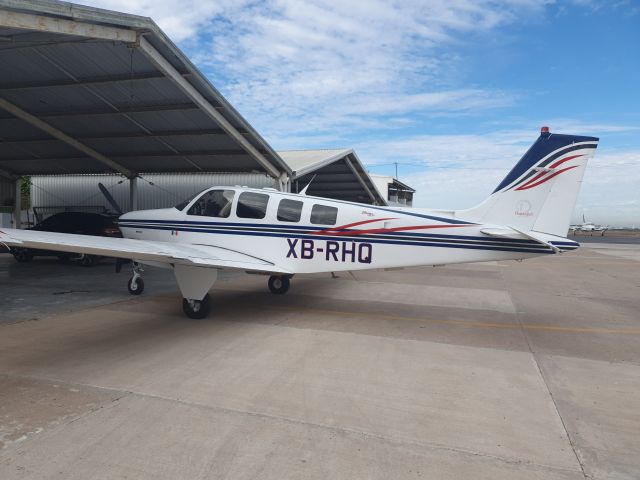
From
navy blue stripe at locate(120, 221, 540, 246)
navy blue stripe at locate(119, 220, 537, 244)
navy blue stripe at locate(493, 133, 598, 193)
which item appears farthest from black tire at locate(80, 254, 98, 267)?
navy blue stripe at locate(493, 133, 598, 193)

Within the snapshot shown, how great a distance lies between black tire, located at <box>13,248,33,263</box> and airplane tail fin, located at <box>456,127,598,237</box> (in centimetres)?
1704

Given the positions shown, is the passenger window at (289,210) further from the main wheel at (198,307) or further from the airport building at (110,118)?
the airport building at (110,118)

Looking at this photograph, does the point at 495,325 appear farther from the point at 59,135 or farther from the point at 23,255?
the point at 23,255

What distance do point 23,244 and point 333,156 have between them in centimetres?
1703

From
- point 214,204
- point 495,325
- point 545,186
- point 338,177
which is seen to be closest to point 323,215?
point 214,204

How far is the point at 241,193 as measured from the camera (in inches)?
349

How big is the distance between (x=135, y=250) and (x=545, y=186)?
6.85 metres

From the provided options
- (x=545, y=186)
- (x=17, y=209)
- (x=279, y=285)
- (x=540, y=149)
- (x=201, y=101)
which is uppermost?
(x=201, y=101)

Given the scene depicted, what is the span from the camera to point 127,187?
72.2 ft

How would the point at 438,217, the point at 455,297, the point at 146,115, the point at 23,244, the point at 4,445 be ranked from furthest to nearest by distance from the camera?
the point at 146,115 → the point at 455,297 → the point at 438,217 → the point at 23,244 → the point at 4,445

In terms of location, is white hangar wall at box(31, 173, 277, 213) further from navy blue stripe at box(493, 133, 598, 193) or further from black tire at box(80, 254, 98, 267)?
navy blue stripe at box(493, 133, 598, 193)

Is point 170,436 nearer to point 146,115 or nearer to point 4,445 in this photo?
point 4,445

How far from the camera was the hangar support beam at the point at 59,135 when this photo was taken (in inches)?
534

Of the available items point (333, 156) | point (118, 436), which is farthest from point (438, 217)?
point (333, 156)
